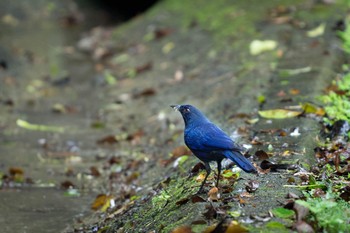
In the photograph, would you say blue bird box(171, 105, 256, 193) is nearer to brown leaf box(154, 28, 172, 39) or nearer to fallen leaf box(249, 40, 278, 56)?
fallen leaf box(249, 40, 278, 56)

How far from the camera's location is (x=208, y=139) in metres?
4.62

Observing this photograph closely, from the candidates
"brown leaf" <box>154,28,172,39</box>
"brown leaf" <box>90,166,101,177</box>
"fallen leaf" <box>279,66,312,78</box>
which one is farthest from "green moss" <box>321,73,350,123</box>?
"brown leaf" <box>154,28,172,39</box>

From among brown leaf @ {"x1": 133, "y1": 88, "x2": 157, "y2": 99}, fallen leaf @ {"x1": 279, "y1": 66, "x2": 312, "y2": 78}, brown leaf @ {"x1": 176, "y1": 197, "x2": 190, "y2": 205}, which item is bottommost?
brown leaf @ {"x1": 133, "y1": 88, "x2": 157, "y2": 99}

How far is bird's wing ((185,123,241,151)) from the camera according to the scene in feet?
14.7

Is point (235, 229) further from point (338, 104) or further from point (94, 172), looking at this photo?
point (94, 172)

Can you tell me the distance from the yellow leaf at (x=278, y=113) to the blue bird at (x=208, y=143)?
6.16 feet

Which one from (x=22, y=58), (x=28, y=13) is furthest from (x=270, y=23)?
(x=28, y=13)

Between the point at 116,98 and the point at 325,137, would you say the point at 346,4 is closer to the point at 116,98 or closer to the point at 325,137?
the point at 116,98

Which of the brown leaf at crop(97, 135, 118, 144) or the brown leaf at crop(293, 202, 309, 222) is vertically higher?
the brown leaf at crop(293, 202, 309, 222)

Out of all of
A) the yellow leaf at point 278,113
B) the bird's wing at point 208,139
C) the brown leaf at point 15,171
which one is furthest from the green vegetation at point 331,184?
the brown leaf at point 15,171

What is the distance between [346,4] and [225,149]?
Answer: 7.40 m

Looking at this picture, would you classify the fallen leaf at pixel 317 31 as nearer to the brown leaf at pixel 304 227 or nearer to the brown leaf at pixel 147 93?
the brown leaf at pixel 147 93

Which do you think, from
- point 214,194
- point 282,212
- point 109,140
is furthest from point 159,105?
point 282,212

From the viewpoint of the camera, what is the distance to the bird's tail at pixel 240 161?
14.0 ft
